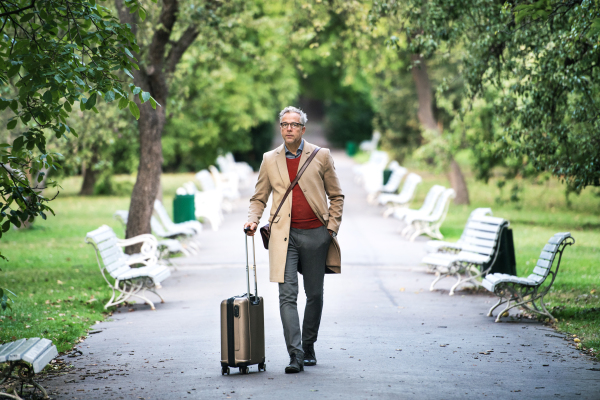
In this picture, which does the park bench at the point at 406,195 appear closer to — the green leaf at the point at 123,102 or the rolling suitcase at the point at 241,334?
the rolling suitcase at the point at 241,334

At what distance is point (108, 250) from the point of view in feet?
30.8

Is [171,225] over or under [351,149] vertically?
under

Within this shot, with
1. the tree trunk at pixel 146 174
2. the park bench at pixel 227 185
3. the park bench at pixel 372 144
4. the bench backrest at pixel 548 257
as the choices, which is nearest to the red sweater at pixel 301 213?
the bench backrest at pixel 548 257

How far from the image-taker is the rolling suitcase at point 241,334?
577cm

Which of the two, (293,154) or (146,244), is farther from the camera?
(146,244)

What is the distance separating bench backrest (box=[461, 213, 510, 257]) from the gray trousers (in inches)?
172

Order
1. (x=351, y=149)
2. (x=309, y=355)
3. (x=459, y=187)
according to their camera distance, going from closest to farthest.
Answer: (x=309, y=355), (x=459, y=187), (x=351, y=149)

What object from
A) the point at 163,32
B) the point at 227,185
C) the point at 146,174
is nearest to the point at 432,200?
the point at 146,174

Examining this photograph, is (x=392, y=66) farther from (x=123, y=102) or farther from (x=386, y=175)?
(x=123, y=102)

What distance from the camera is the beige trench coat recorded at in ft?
19.2

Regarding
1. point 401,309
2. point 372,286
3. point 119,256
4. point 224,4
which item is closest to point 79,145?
point 224,4

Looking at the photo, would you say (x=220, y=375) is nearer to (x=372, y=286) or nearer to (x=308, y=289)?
(x=308, y=289)

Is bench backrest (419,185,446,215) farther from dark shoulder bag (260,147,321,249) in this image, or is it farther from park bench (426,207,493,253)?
dark shoulder bag (260,147,321,249)

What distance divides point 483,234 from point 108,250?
5.08 metres
